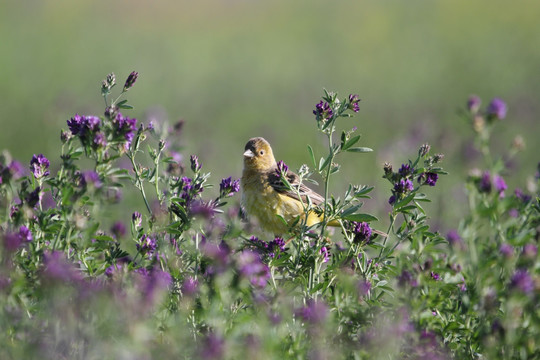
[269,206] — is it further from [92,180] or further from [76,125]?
[92,180]

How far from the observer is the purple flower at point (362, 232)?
3.58 metres

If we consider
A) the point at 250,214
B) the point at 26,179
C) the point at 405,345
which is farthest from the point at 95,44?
the point at 405,345

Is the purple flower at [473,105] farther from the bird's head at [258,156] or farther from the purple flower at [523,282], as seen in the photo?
the bird's head at [258,156]

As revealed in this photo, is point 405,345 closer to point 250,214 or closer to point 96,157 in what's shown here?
point 96,157

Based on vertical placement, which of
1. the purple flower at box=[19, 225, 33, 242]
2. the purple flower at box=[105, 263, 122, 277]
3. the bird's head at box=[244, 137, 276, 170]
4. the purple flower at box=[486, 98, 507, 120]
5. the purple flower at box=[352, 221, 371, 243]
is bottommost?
the purple flower at box=[105, 263, 122, 277]

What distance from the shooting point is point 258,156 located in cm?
579

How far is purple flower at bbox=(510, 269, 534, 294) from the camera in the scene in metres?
2.50

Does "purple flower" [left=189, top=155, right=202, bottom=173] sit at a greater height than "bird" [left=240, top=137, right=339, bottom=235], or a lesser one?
lesser

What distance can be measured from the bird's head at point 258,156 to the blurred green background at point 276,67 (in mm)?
2577

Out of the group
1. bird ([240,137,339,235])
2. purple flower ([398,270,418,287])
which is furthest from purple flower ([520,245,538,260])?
bird ([240,137,339,235])

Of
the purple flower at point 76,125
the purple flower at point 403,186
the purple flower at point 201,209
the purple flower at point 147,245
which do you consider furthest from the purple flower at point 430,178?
the purple flower at point 76,125

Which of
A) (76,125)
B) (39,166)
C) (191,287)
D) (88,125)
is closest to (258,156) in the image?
(39,166)

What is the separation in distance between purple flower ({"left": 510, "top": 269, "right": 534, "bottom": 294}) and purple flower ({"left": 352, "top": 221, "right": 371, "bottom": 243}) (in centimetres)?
108

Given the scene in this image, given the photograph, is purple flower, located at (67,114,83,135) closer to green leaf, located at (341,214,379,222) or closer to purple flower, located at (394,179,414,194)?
green leaf, located at (341,214,379,222)
